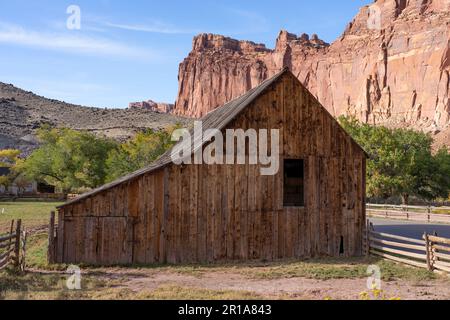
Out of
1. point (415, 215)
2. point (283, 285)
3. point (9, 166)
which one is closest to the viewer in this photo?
point (283, 285)

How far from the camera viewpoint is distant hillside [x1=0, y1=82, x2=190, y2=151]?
92.1m

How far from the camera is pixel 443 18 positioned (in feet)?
410

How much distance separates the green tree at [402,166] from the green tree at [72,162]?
3122 centimetres

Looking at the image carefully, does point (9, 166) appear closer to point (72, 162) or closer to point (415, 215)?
point (72, 162)

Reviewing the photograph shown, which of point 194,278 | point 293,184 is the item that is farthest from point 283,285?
point 293,184

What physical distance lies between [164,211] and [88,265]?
9.32 ft

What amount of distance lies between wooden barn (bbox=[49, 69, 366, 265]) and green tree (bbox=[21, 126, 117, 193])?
43.4 metres

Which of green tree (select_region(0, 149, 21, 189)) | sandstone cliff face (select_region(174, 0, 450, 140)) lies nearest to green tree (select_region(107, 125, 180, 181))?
green tree (select_region(0, 149, 21, 189))

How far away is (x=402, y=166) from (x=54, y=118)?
78.1m

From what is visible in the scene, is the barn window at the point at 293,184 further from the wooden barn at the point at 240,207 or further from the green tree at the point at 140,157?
the green tree at the point at 140,157

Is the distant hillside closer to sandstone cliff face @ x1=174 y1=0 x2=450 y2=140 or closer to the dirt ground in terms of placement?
sandstone cliff face @ x1=174 y1=0 x2=450 y2=140

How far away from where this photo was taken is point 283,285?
468 inches

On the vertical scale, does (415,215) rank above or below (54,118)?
below
